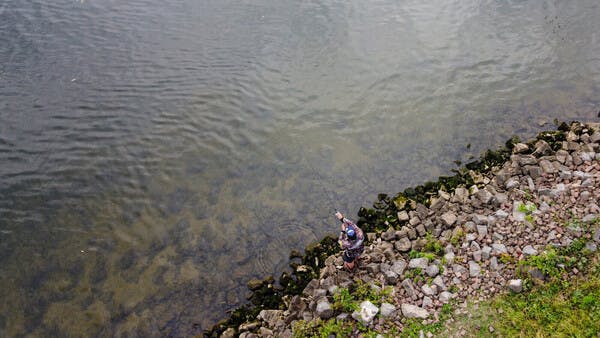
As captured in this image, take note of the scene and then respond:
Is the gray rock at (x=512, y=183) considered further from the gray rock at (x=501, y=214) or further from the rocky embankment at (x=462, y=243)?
the gray rock at (x=501, y=214)

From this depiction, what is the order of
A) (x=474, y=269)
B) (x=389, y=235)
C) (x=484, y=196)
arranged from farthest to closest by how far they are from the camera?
1. (x=484, y=196)
2. (x=389, y=235)
3. (x=474, y=269)

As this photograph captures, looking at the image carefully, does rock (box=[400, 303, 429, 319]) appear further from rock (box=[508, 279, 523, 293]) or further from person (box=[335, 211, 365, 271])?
rock (box=[508, 279, 523, 293])

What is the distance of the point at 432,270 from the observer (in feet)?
33.4

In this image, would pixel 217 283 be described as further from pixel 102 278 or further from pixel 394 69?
pixel 394 69

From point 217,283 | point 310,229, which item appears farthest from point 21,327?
point 310,229

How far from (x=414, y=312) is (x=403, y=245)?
98.8 inches

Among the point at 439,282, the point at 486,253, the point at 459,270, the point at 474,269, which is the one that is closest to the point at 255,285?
the point at 439,282

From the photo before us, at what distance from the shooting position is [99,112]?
1828 centimetres

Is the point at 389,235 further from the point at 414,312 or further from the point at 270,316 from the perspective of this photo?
the point at 270,316

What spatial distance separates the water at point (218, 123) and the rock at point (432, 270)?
4.16 metres

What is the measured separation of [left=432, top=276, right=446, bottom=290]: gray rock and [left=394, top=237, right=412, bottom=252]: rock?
142 cm

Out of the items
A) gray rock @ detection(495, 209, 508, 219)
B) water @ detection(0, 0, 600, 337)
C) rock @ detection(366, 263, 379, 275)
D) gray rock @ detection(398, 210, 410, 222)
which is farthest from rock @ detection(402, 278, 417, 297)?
water @ detection(0, 0, 600, 337)

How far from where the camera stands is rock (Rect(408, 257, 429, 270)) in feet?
34.1

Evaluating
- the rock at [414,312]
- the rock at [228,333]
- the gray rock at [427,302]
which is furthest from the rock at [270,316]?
the gray rock at [427,302]
